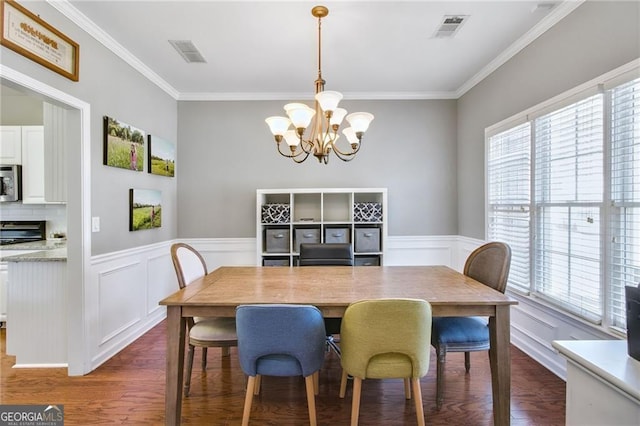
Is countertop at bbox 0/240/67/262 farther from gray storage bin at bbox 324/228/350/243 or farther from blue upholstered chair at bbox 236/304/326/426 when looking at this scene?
gray storage bin at bbox 324/228/350/243

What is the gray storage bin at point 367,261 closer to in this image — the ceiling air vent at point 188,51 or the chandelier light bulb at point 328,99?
the chandelier light bulb at point 328,99

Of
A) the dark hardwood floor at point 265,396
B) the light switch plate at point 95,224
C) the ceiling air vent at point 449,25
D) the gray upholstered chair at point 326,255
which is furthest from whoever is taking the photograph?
the gray upholstered chair at point 326,255

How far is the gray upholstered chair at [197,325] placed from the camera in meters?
2.05

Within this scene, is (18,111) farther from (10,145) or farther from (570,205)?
(570,205)

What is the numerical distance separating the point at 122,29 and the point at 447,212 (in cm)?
390

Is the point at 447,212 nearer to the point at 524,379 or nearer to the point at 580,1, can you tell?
the point at 524,379

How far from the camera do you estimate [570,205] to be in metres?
2.27

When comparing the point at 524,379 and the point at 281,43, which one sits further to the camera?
the point at 281,43

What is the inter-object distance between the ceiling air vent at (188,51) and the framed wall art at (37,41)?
29.4 inches

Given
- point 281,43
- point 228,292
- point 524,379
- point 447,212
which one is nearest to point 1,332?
point 228,292

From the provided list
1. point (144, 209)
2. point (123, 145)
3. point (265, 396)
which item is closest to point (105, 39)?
point (123, 145)

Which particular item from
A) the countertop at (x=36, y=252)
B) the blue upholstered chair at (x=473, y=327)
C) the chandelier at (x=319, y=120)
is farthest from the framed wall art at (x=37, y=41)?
the blue upholstered chair at (x=473, y=327)

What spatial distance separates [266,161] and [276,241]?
1060mm

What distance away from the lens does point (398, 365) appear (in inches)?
64.2
